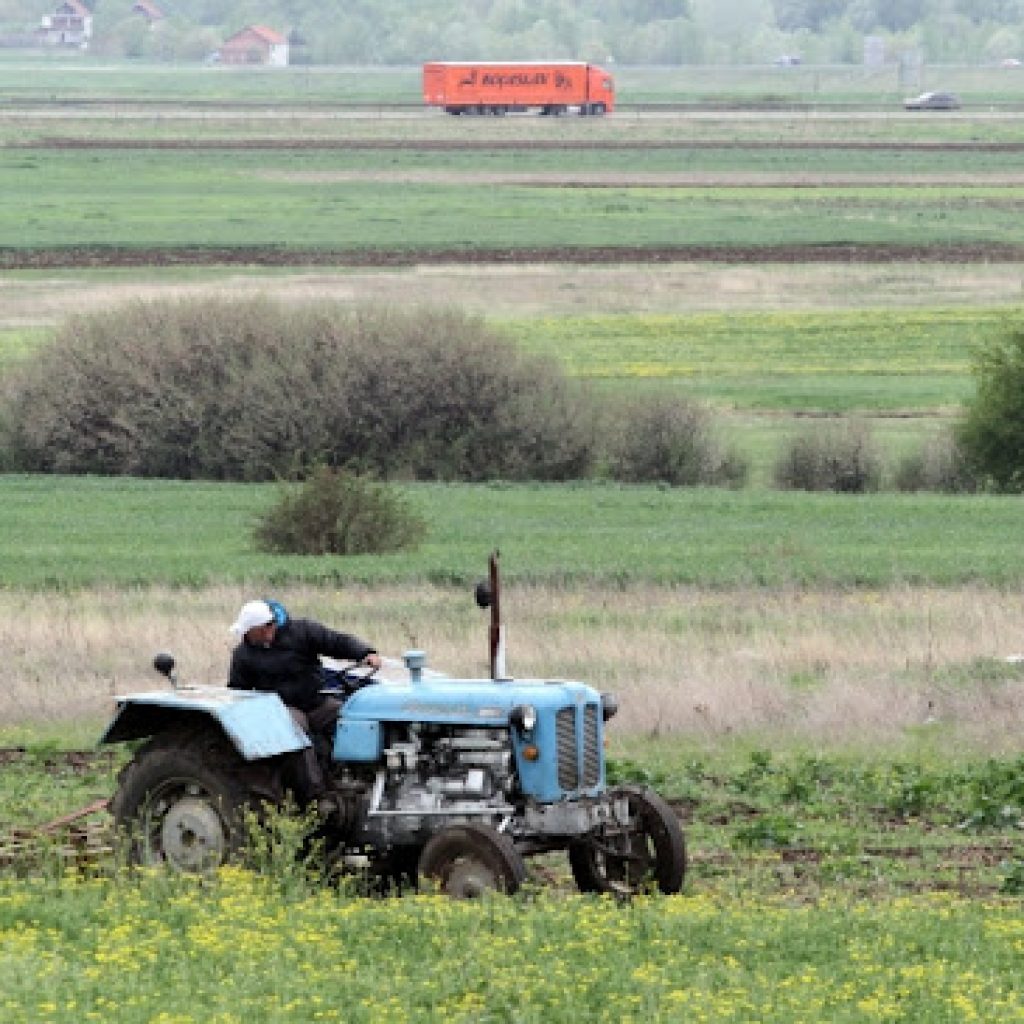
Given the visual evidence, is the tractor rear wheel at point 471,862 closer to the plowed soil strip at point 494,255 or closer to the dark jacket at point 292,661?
the dark jacket at point 292,661

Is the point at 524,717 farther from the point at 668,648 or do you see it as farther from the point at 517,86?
the point at 517,86

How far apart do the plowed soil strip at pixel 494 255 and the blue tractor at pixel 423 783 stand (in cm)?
5928

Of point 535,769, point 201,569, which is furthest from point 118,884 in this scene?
point 201,569

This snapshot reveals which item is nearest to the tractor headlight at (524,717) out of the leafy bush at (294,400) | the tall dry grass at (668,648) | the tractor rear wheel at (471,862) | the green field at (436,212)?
the tractor rear wheel at (471,862)

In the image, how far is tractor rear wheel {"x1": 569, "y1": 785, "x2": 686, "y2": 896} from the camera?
13.8m

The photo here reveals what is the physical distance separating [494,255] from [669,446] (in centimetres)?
3223

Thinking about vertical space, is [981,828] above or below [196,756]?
below

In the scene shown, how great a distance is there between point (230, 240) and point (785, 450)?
38.8 m

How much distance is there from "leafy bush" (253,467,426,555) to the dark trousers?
1883 centimetres

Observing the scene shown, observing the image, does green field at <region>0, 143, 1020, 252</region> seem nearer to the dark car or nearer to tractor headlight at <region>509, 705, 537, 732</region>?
tractor headlight at <region>509, 705, 537, 732</region>

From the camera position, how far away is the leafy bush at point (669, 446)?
43.8 meters

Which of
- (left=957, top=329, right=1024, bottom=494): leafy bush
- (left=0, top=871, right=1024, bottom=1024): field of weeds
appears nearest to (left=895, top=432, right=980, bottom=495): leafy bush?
(left=957, top=329, right=1024, bottom=494): leafy bush

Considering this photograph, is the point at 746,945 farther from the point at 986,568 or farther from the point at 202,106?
the point at 202,106

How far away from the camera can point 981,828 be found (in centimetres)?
1656
